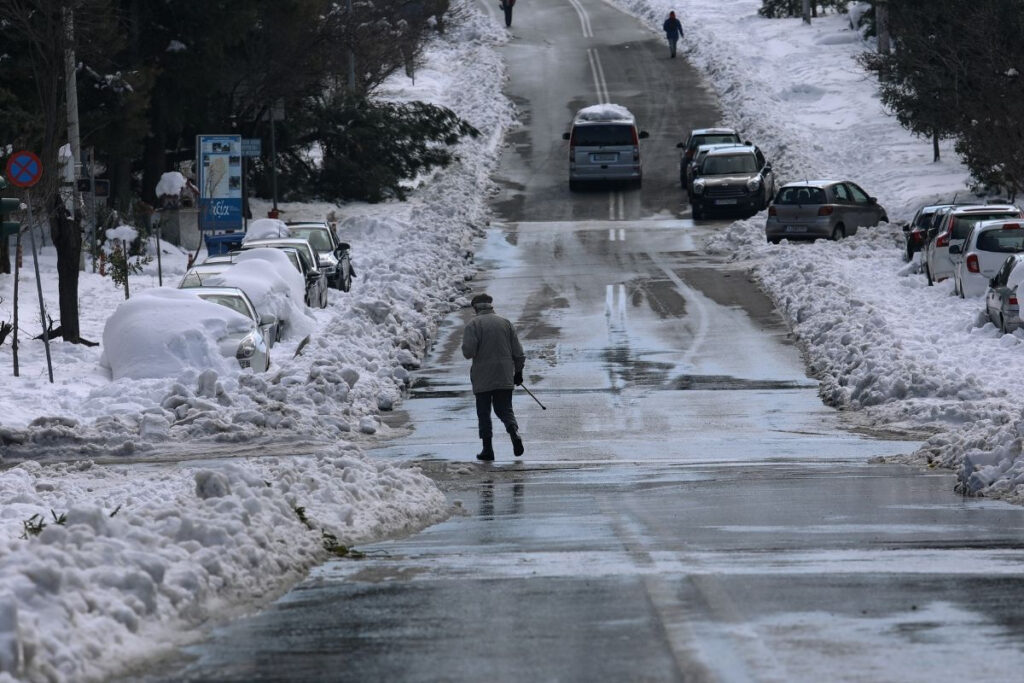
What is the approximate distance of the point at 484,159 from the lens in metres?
52.9

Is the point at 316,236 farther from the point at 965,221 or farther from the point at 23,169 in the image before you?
the point at 23,169

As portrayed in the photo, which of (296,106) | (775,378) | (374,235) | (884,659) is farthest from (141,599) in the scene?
(296,106)

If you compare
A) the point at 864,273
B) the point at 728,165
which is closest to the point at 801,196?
the point at 864,273

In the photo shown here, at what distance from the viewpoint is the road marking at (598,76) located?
61.9m

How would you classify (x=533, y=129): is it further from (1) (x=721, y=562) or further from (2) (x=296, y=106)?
(1) (x=721, y=562)

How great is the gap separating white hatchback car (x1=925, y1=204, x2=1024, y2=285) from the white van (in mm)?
17447

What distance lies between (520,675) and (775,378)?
16.9 meters

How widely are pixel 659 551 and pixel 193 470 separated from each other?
199 inches

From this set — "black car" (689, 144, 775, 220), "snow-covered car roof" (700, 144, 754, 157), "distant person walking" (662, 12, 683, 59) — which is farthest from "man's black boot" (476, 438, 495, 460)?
"distant person walking" (662, 12, 683, 59)

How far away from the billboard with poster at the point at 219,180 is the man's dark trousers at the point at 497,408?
62.1 ft

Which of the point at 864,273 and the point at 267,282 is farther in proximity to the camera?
the point at 864,273

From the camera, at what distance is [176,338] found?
69.5 feet

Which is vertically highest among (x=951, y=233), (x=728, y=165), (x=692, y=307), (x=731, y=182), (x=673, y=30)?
(x=673, y=30)

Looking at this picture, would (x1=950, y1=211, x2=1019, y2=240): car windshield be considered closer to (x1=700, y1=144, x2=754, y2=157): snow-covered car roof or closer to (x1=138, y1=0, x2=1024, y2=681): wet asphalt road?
(x1=138, y1=0, x2=1024, y2=681): wet asphalt road
